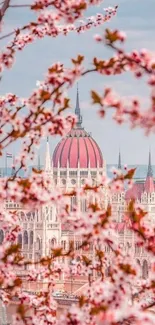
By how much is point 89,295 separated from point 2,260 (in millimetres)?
483

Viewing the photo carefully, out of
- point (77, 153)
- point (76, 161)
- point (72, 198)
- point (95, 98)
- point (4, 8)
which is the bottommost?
point (95, 98)

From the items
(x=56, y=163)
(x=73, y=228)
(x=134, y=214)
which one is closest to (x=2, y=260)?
(x=73, y=228)

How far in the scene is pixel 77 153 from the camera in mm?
67125

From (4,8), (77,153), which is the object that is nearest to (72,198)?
(77,153)

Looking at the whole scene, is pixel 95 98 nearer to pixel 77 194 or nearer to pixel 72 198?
pixel 77 194

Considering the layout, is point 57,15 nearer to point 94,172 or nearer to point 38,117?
point 38,117

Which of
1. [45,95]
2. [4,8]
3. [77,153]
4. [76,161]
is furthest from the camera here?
[77,153]

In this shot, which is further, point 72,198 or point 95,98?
point 72,198

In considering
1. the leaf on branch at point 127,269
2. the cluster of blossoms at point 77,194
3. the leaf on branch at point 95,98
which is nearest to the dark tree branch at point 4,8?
the cluster of blossoms at point 77,194

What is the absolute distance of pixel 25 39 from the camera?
6.43 m

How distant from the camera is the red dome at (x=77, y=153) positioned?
6675cm

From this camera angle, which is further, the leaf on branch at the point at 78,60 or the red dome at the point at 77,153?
the red dome at the point at 77,153

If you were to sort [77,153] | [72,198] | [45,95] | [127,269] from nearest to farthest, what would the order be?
[127,269] → [45,95] → [72,198] → [77,153]

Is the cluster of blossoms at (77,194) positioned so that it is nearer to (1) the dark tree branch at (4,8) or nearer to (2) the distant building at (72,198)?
(1) the dark tree branch at (4,8)
